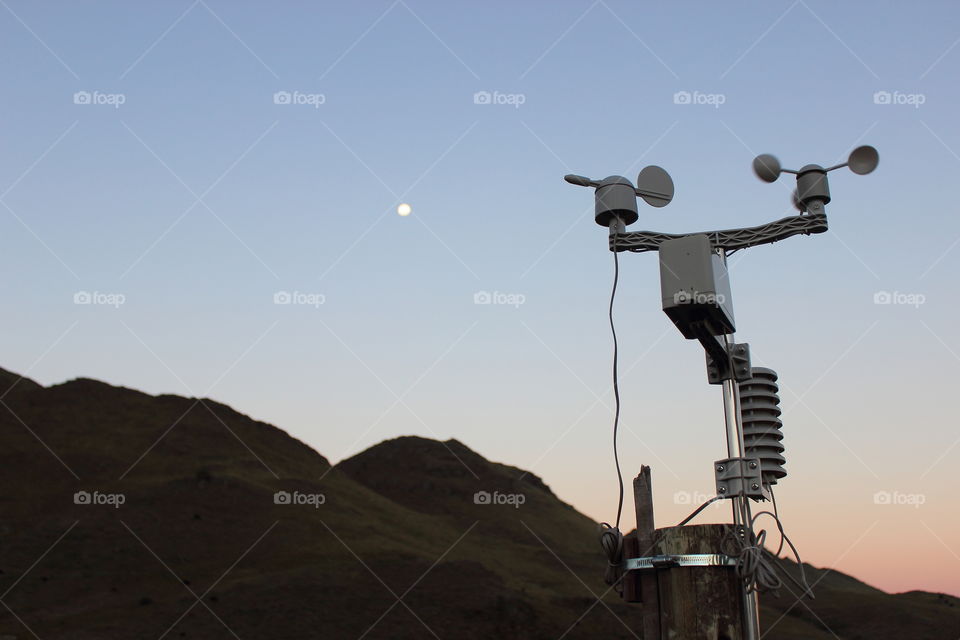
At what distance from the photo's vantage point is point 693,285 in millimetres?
5133

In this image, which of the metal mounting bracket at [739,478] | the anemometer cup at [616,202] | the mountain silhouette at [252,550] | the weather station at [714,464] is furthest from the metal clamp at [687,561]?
the mountain silhouette at [252,550]

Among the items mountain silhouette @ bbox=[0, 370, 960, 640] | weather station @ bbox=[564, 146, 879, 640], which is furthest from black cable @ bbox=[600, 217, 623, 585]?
mountain silhouette @ bbox=[0, 370, 960, 640]

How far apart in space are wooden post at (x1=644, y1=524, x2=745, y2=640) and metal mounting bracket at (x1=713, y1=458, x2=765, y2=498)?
386mm

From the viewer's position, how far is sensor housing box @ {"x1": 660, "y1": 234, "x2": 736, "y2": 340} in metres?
5.09

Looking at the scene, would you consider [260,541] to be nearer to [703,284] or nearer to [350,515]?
[350,515]

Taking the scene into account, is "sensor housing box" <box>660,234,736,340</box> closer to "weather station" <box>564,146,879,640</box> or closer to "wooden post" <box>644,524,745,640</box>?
"weather station" <box>564,146,879,640</box>

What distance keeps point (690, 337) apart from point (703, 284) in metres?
0.53

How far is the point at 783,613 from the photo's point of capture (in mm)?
65625

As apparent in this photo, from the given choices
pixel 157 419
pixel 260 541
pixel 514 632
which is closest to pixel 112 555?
pixel 260 541

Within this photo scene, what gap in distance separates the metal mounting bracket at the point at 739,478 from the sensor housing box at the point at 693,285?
2.80ft

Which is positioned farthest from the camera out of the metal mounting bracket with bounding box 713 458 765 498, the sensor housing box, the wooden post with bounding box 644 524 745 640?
the metal mounting bracket with bounding box 713 458 765 498

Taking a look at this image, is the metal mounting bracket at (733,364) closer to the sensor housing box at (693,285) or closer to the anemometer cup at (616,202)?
the sensor housing box at (693,285)

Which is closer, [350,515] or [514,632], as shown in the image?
[514,632]

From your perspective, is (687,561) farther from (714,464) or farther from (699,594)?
(714,464)
